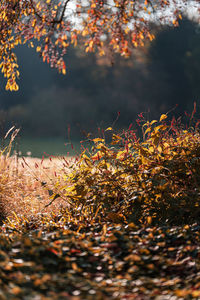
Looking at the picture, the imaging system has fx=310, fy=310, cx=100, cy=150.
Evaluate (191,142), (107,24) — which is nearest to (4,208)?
(191,142)

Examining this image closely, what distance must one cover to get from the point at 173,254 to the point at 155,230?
0.32 m

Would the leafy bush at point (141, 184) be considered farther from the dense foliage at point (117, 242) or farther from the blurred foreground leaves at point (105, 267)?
the blurred foreground leaves at point (105, 267)

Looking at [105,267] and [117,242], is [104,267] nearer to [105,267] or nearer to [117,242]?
[105,267]

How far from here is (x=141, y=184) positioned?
4.00 meters

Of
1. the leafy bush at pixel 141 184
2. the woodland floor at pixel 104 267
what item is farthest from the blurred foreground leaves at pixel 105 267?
the leafy bush at pixel 141 184

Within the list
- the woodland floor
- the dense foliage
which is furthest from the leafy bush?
the woodland floor

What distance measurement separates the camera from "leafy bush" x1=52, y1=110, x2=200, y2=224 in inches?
155

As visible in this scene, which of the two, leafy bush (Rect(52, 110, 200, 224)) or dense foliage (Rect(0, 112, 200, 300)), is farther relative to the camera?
leafy bush (Rect(52, 110, 200, 224))

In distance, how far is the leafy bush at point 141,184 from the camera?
12.9 feet

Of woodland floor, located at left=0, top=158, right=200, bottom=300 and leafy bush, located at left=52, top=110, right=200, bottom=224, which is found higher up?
leafy bush, located at left=52, top=110, right=200, bottom=224

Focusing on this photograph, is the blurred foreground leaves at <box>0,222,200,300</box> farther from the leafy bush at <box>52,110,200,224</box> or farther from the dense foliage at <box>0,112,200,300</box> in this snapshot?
the leafy bush at <box>52,110,200,224</box>

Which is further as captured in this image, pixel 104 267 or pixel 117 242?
pixel 117 242

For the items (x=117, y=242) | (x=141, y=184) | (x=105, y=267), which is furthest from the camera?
(x=141, y=184)

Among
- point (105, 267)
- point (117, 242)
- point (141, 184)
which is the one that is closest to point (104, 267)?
point (105, 267)
